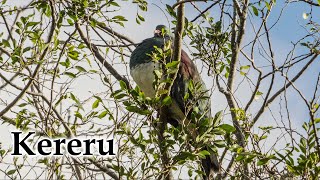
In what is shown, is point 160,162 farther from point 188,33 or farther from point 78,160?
point 188,33

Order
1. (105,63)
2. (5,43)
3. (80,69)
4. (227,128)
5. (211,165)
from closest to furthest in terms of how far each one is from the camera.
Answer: (227,128)
(5,43)
(80,69)
(105,63)
(211,165)

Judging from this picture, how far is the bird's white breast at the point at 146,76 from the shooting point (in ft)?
14.6

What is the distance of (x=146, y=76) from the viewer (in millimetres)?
4492

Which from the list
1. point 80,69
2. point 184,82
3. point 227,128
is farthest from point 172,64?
point 184,82

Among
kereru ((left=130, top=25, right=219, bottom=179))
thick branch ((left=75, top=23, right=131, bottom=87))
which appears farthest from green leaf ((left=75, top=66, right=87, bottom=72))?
kereru ((left=130, top=25, right=219, bottom=179))

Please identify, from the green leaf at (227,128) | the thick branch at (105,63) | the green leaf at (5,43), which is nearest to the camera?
the green leaf at (227,128)

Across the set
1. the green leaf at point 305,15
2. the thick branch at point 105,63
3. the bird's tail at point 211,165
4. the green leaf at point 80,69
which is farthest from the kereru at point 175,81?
the green leaf at point 305,15

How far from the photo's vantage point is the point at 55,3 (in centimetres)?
361

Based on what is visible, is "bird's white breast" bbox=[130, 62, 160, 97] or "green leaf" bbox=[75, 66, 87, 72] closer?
"green leaf" bbox=[75, 66, 87, 72]

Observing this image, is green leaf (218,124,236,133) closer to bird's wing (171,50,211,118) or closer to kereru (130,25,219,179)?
kereru (130,25,219,179)

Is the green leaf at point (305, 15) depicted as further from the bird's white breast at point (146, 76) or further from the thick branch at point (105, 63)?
the thick branch at point (105, 63)

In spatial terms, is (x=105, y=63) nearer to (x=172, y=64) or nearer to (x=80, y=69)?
(x=80, y=69)

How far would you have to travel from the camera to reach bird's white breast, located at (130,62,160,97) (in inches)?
175

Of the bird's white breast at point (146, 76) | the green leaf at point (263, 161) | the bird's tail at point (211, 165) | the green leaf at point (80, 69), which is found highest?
the bird's white breast at point (146, 76)
